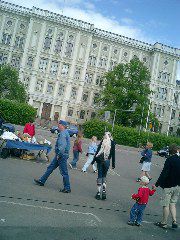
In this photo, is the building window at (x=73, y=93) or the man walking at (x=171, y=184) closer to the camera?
the man walking at (x=171, y=184)

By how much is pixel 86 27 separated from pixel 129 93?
59.1 ft

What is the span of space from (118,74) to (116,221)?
47354 millimetres

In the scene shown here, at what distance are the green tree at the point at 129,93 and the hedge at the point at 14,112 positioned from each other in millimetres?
15944

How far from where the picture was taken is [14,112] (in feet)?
129

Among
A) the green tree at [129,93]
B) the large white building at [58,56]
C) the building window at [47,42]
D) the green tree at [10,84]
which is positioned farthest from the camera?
the building window at [47,42]

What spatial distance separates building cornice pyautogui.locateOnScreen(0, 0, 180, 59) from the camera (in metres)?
58.2

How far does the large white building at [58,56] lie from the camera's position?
190 ft

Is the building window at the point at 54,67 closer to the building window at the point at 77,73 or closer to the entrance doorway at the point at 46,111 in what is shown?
the building window at the point at 77,73

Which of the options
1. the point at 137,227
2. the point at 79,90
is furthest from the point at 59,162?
the point at 79,90

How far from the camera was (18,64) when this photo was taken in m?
59.6

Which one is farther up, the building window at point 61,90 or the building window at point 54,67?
the building window at point 54,67

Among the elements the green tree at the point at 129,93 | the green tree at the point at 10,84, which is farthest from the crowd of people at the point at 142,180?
the green tree at the point at 129,93

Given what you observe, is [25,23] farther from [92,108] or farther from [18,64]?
[92,108]

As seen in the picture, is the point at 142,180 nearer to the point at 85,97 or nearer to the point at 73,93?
the point at 73,93
